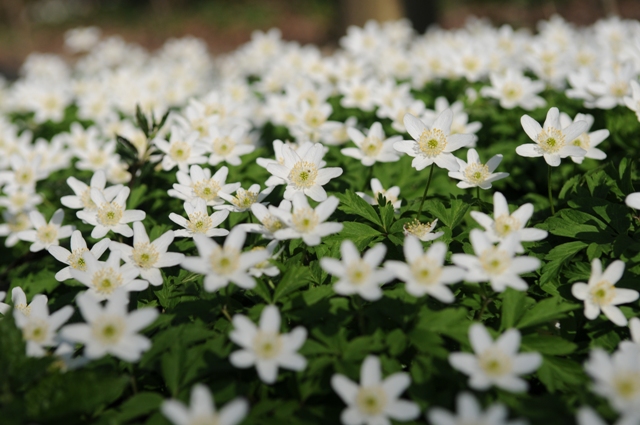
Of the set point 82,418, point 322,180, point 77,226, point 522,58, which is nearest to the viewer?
point 82,418

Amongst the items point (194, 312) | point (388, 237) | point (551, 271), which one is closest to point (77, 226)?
point (194, 312)

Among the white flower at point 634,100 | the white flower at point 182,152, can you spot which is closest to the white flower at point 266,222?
the white flower at point 182,152

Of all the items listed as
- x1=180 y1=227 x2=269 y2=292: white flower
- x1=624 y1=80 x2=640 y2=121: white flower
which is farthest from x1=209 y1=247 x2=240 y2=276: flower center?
x1=624 y1=80 x2=640 y2=121: white flower

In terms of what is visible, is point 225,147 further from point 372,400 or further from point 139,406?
point 372,400

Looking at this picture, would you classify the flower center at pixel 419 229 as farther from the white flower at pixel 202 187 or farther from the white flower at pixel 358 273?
the white flower at pixel 202 187

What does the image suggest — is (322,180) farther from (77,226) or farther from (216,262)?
(77,226)

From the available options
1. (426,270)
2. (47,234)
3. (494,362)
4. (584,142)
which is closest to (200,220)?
(47,234)
